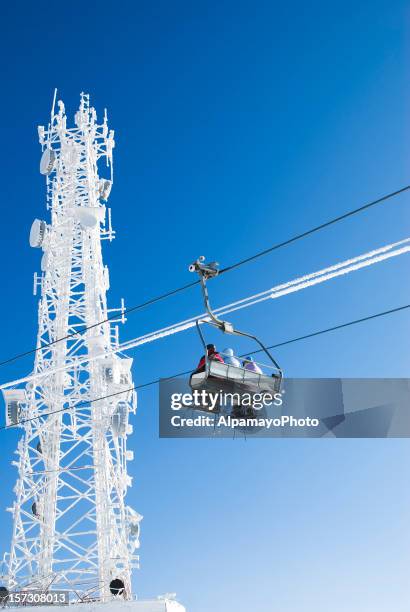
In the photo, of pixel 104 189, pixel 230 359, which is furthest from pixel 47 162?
pixel 230 359

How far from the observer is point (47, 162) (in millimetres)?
36844

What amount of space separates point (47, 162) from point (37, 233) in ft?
12.2

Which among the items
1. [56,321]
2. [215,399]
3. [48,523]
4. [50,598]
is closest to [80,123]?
[56,321]

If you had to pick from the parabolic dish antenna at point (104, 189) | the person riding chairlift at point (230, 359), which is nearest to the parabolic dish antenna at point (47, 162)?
the parabolic dish antenna at point (104, 189)

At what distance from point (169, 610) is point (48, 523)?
22.4 ft

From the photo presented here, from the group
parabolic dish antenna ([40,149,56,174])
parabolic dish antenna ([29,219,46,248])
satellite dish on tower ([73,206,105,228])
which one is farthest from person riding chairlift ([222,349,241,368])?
parabolic dish antenna ([40,149,56,174])

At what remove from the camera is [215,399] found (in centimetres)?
1744

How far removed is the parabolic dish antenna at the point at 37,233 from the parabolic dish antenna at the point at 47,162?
2.83 meters

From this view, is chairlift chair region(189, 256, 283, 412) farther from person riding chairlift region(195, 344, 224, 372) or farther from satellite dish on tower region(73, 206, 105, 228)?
satellite dish on tower region(73, 206, 105, 228)

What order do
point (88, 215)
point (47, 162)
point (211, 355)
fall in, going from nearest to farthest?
point (211, 355) < point (88, 215) < point (47, 162)

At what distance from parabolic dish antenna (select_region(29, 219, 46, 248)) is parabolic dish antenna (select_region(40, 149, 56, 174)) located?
2.83 meters

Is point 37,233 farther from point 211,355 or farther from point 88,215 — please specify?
point 211,355

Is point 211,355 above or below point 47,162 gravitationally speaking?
below

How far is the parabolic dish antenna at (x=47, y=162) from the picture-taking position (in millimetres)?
36844
